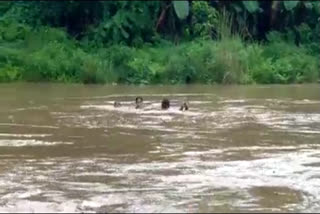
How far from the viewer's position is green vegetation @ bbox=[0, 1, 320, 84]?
22375 mm

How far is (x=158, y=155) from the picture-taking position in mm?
9016

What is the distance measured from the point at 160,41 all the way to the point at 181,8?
134 cm

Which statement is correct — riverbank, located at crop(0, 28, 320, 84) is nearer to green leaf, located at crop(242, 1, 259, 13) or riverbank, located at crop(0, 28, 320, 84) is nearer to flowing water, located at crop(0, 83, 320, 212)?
green leaf, located at crop(242, 1, 259, 13)

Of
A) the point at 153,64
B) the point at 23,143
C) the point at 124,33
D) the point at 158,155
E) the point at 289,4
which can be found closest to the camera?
the point at 158,155

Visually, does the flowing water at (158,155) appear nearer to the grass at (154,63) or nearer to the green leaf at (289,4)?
the grass at (154,63)

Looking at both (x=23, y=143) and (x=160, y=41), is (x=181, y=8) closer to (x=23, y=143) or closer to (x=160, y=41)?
(x=160, y=41)

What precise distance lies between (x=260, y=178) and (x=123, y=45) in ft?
62.2

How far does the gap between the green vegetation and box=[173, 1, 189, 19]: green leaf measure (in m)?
0.03

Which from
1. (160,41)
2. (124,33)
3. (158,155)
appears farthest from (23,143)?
(160,41)

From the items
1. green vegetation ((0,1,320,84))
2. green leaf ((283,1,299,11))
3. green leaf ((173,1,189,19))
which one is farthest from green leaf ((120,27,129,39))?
green leaf ((283,1,299,11))

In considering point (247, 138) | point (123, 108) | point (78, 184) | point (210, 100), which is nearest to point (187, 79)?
point (210, 100)

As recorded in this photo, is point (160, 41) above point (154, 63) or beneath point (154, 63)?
above

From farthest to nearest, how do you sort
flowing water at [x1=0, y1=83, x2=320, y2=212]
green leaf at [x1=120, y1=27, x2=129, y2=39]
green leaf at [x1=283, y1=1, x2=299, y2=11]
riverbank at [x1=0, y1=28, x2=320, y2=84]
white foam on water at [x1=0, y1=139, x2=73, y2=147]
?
green leaf at [x1=283, y1=1, x2=299, y2=11]
green leaf at [x1=120, y1=27, x2=129, y2=39]
riverbank at [x1=0, y1=28, x2=320, y2=84]
white foam on water at [x1=0, y1=139, x2=73, y2=147]
flowing water at [x1=0, y1=83, x2=320, y2=212]

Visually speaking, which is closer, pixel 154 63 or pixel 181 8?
pixel 154 63
